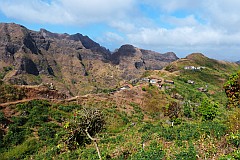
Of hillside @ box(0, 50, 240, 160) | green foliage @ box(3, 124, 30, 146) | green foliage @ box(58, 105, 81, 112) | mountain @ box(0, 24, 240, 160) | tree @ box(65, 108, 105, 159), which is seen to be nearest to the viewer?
tree @ box(65, 108, 105, 159)

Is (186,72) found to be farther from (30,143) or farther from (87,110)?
(87,110)

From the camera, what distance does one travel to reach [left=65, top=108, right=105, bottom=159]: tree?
1163 cm

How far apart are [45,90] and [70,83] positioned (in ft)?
463

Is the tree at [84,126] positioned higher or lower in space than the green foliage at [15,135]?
higher

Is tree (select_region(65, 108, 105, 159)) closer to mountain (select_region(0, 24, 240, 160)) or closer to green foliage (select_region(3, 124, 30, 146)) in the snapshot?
mountain (select_region(0, 24, 240, 160))

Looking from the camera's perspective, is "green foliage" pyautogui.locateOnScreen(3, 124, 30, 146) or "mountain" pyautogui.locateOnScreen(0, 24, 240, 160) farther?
"green foliage" pyautogui.locateOnScreen(3, 124, 30, 146)

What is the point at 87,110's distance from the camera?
1201cm

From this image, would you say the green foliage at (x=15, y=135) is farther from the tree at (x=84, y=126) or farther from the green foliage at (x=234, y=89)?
the green foliage at (x=234, y=89)

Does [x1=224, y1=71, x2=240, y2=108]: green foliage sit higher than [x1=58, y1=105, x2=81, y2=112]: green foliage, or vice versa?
[x1=224, y1=71, x2=240, y2=108]: green foliage

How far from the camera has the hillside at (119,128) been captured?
39.5ft

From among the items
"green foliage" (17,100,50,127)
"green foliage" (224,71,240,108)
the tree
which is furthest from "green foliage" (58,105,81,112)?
the tree

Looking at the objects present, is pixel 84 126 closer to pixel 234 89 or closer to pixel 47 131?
pixel 234 89

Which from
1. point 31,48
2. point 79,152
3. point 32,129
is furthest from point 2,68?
point 79,152

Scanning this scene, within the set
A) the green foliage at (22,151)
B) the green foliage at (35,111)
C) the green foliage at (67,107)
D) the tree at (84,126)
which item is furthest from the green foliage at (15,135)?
the tree at (84,126)
